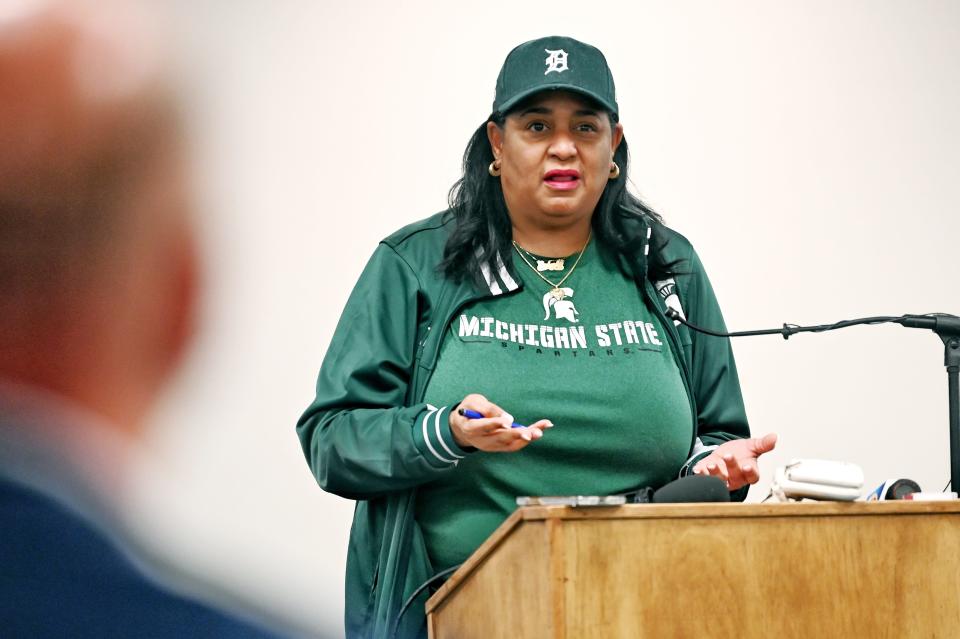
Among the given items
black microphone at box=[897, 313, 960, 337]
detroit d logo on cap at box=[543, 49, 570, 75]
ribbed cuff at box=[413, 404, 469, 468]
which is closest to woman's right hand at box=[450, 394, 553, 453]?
ribbed cuff at box=[413, 404, 469, 468]

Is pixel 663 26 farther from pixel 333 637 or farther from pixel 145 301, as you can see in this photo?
pixel 333 637

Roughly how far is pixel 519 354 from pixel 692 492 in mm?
549

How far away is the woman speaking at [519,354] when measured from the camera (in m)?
1.96

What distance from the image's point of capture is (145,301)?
259cm

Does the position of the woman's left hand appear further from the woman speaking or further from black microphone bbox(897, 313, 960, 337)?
black microphone bbox(897, 313, 960, 337)

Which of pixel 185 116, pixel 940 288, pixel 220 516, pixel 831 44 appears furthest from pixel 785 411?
pixel 185 116

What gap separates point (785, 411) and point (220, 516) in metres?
1.32

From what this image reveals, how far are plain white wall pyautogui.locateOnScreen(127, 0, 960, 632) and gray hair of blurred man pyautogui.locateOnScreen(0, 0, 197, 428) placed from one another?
2.8 inches

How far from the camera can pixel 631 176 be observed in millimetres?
2848

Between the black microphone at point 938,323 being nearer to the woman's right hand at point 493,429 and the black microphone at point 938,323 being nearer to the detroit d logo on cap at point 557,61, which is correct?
the woman's right hand at point 493,429

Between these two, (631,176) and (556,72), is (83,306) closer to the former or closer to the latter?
(556,72)

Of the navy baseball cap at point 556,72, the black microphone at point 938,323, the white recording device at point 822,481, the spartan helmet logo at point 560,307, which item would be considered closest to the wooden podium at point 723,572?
the white recording device at point 822,481

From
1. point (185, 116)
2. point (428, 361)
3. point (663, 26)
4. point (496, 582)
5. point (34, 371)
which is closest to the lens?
point (496, 582)

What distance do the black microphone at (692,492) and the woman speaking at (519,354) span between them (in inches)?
9.7
